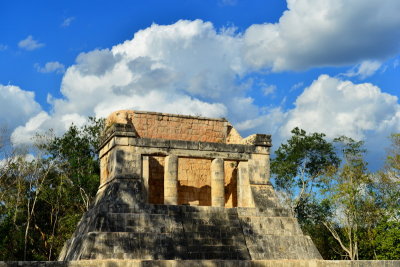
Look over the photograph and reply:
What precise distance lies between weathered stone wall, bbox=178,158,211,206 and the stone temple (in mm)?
32

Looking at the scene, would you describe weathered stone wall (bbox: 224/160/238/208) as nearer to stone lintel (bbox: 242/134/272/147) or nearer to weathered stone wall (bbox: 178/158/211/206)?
weathered stone wall (bbox: 178/158/211/206)

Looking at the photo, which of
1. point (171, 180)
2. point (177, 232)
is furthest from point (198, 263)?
point (171, 180)

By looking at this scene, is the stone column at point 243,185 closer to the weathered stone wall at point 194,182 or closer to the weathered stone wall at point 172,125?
the weathered stone wall at point 194,182

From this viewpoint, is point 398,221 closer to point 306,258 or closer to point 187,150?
point 306,258

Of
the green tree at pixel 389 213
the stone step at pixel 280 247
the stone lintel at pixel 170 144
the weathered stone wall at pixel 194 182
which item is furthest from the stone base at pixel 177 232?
the green tree at pixel 389 213

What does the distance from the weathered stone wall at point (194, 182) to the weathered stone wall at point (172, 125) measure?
82cm

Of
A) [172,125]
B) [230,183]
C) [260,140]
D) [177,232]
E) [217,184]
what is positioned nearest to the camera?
[177,232]

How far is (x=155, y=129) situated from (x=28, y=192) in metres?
14.1

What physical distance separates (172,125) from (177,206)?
3.61 meters

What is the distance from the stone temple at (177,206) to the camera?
12852 millimetres

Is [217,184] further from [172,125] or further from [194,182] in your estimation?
[172,125]

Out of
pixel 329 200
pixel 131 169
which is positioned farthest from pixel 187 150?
pixel 329 200

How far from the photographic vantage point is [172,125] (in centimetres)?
1677

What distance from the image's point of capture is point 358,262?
13516mm
